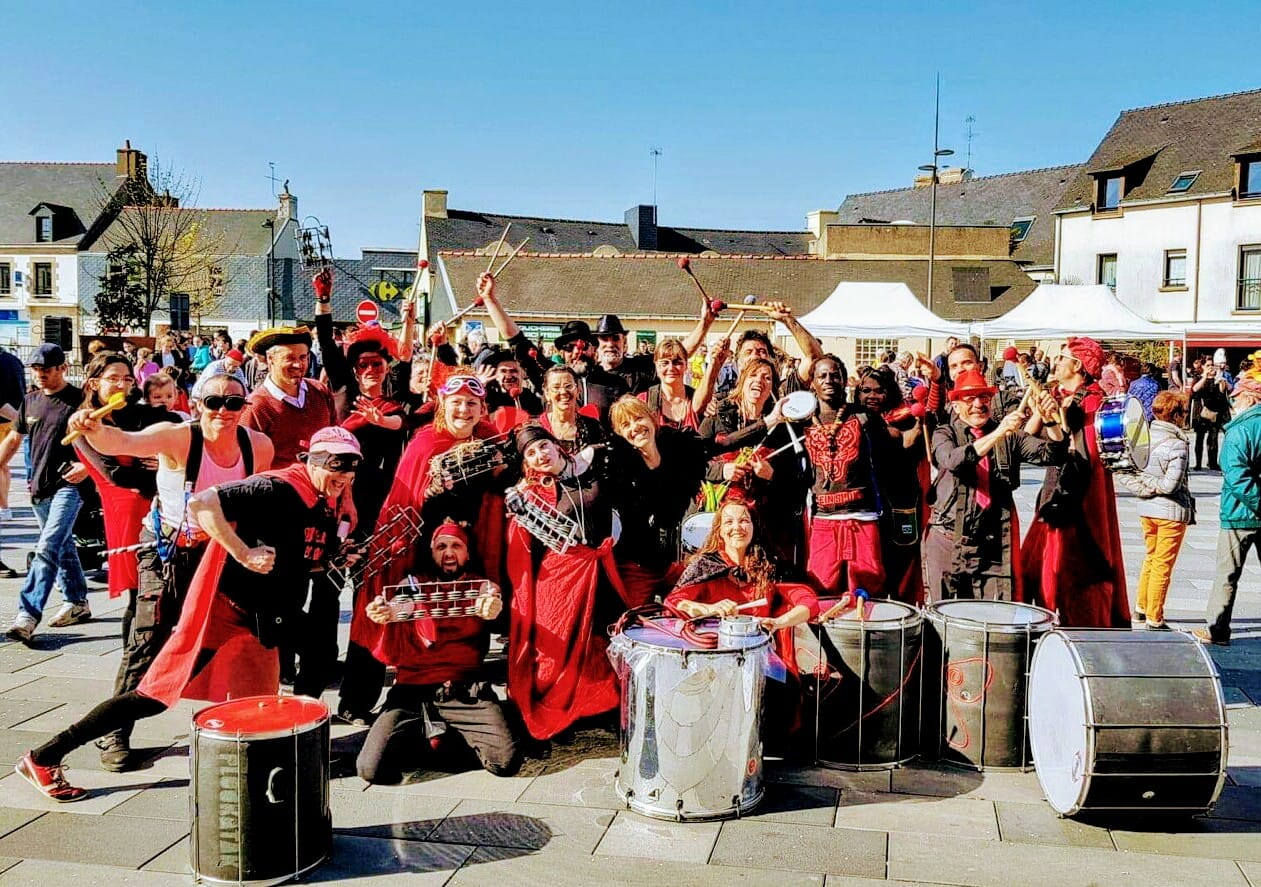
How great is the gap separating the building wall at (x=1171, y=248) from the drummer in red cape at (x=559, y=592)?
3352 centimetres

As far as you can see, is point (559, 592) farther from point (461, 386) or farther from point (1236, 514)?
point (1236, 514)

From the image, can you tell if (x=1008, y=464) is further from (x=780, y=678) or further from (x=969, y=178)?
(x=969, y=178)

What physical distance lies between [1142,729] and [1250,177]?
34.5 metres

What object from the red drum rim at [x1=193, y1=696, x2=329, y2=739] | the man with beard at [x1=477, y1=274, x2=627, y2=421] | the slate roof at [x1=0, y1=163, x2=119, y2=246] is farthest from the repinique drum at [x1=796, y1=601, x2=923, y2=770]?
the slate roof at [x1=0, y1=163, x2=119, y2=246]

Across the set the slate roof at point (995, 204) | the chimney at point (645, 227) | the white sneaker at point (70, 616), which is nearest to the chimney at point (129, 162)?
the chimney at point (645, 227)

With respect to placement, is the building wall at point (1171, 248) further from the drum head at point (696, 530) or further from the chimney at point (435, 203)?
the drum head at point (696, 530)

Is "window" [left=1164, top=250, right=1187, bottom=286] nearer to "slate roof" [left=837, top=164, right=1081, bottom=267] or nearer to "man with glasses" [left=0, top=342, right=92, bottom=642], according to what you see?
"slate roof" [left=837, top=164, right=1081, bottom=267]

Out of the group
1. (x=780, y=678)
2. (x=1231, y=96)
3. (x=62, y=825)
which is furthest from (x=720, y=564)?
(x=1231, y=96)

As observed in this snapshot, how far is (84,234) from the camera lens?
175 feet

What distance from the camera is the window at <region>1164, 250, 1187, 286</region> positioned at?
34.8 meters

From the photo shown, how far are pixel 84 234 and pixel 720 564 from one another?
2192 inches

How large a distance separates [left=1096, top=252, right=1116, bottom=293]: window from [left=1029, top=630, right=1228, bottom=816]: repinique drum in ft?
117

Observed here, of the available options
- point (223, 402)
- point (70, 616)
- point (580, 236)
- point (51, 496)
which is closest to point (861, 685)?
point (223, 402)

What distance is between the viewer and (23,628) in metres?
6.60
